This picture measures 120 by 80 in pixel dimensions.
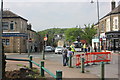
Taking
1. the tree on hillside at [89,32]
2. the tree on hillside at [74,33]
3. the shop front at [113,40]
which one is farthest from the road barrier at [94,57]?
the tree on hillside at [74,33]

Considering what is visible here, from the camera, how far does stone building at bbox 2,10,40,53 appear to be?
42938 millimetres

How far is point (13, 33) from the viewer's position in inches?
1686

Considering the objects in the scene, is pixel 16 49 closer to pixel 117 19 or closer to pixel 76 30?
pixel 117 19

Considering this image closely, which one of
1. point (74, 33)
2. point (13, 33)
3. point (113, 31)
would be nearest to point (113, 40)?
point (113, 31)

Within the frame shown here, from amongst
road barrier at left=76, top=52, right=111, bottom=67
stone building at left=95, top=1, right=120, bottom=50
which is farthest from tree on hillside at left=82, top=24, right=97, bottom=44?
road barrier at left=76, top=52, right=111, bottom=67

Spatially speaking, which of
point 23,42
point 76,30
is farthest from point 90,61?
point 76,30

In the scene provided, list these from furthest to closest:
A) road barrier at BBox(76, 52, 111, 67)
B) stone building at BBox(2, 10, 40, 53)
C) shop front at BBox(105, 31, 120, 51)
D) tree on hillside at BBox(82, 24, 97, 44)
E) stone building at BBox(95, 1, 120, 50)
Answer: tree on hillside at BBox(82, 24, 97, 44) → stone building at BBox(2, 10, 40, 53) → stone building at BBox(95, 1, 120, 50) → shop front at BBox(105, 31, 120, 51) → road barrier at BBox(76, 52, 111, 67)

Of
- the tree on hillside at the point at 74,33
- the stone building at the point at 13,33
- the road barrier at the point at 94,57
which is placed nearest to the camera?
the road barrier at the point at 94,57

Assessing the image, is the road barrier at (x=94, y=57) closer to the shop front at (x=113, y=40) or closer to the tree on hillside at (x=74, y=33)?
the shop front at (x=113, y=40)

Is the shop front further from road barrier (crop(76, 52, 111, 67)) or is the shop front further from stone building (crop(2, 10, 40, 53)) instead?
road barrier (crop(76, 52, 111, 67))

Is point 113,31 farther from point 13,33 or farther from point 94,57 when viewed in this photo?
point 94,57

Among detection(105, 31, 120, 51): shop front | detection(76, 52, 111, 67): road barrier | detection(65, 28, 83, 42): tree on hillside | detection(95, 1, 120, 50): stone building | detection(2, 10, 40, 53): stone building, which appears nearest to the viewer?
detection(76, 52, 111, 67): road barrier

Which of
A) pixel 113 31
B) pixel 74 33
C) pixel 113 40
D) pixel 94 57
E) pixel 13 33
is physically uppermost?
pixel 74 33

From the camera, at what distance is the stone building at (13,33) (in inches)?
1690
